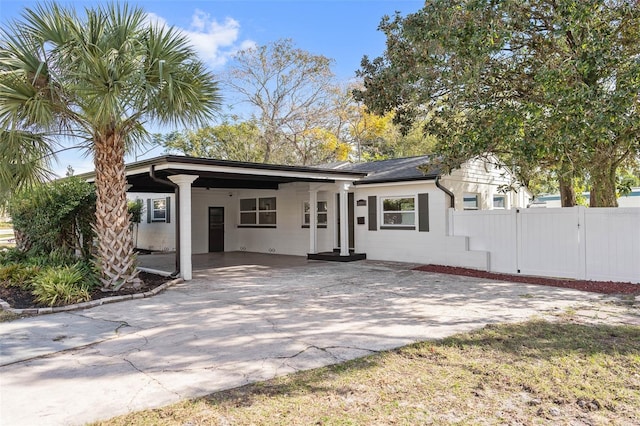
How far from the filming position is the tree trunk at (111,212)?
7781mm

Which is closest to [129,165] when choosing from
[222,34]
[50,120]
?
[50,120]

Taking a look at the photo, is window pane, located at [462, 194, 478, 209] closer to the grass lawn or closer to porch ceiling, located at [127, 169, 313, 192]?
porch ceiling, located at [127, 169, 313, 192]

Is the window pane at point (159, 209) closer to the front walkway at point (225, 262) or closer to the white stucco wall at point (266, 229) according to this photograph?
the white stucco wall at point (266, 229)

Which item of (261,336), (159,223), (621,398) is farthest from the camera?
(159,223)

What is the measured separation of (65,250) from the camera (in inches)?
426

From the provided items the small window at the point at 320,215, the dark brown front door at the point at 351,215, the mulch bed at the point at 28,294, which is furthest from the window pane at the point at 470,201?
the mulch bed at the point at 28,294

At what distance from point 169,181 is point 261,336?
5711 millimetres

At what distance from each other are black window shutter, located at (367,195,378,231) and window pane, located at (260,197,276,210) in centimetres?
449

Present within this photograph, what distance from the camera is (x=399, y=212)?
492 inches

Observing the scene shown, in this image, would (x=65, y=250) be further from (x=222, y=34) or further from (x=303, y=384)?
(x=222, y=34)

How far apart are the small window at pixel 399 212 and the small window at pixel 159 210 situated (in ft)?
31.9

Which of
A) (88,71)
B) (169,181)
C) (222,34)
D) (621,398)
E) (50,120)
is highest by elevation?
(222,34)

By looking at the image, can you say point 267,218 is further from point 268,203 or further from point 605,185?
point 605,185

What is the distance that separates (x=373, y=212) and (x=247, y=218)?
630cm
